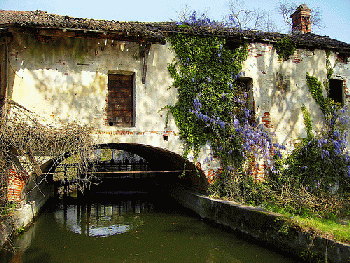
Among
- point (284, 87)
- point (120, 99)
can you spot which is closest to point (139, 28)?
point (120, 99)

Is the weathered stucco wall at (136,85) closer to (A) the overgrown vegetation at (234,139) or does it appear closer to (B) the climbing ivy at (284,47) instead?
(B) the climbing ivy at (284,47)

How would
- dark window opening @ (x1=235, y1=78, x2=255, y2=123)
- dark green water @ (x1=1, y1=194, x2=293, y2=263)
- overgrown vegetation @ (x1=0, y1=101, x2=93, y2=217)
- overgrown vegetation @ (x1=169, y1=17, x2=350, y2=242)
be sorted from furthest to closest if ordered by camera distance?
dark window opening @ (x1=235, y1=78, x2=255, y2=123)
overgrown vegetation @ (x1=169, y1=17, x2=350, y2=242)
overgrown vegetation @ (x1=0, y1=101, x2=93, y2=217)
dark green water @ (x1=1, y1=194, x2=293, y2=263)

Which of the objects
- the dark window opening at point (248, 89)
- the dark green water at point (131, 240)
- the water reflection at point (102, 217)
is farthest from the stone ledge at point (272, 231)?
the dark window opening at point (248, 89)

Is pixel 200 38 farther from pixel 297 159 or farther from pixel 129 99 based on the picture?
pixel 297 159

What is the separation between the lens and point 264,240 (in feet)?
23.5

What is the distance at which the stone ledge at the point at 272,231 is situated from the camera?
5492mm

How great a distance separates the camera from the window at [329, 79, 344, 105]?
11.7m

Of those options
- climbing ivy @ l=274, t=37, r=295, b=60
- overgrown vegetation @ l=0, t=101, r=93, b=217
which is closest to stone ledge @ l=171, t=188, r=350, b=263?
overgrown vegetation @ l=0, t=101, r=93, b=217

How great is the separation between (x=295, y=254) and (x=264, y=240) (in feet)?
3.34

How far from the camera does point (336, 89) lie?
38.5 ft

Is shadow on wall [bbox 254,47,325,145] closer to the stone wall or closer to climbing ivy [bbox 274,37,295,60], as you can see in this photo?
climbing ivy [bbox 274,37,295,60]

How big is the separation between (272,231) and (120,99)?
5.85 meters

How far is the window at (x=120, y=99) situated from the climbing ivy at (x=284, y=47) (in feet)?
17.3

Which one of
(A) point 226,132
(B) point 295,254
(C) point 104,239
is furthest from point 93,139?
(B) point 295,254
